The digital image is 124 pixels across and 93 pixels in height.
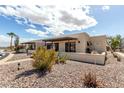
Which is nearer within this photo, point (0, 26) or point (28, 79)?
point (28, 79)

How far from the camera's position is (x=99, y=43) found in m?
19.5

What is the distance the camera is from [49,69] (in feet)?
24.8

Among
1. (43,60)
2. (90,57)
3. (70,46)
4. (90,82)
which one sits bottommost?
(90,82)

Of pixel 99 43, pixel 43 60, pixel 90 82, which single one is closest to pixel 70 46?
pixel 99 43

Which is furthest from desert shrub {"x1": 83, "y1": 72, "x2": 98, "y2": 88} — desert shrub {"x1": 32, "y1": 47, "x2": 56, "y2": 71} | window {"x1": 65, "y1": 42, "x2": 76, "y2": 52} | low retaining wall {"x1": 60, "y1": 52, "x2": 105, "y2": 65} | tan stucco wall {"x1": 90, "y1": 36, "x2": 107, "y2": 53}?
window {"x1": 65, "y1": 42, "x2": 76, "y2": 52}

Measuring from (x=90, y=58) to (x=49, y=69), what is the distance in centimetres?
562

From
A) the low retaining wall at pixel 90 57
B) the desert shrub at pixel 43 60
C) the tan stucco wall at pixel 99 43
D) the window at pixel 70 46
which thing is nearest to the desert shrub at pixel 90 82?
the desert shrub at pixel 43 60

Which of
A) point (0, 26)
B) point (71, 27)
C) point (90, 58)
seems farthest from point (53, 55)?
point (71, 27)

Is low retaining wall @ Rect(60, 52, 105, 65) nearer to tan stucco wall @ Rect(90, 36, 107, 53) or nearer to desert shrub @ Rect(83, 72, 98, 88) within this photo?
desert shrub @ Rect(83, 72, 98, 88)

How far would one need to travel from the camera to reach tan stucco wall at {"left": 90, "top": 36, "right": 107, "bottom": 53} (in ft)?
63.0

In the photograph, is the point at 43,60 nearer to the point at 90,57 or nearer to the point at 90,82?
the point at 90,82

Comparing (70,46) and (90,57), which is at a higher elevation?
(70,46)
